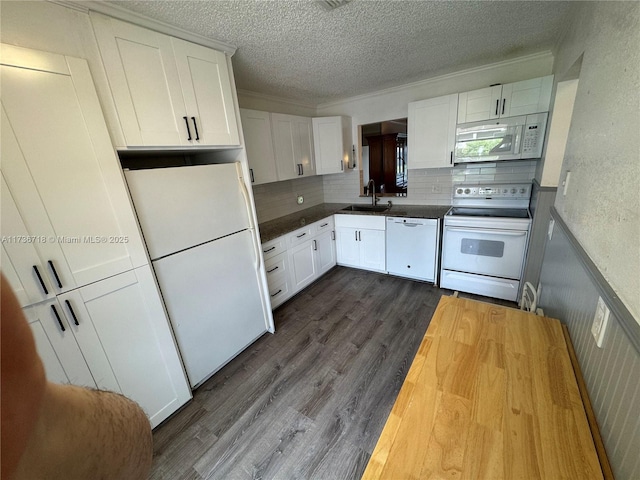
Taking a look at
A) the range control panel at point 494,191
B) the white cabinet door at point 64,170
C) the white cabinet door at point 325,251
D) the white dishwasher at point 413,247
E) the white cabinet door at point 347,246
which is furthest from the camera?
the white cabinet door at point 347,246

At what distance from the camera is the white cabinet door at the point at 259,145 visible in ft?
8.44

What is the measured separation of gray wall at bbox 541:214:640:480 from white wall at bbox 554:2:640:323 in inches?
2.8

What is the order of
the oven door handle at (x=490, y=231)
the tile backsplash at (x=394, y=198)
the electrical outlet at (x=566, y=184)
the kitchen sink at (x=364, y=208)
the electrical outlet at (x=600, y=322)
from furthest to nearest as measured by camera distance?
1. the kitchen sink at (x=364, y=208)
2. the tile backsplash at (x=394, y=198)
3. the oven door handle at (x=490, y=231)
4. the electrical outlet at (x=566, y=184)
5. the electrical outlet at (x=600, y=322)

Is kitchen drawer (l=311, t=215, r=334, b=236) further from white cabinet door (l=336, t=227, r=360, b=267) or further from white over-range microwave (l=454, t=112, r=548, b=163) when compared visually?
white over-range microwave (l=454, t=112, r=548, b=163)

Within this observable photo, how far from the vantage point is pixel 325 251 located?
11.5 feet

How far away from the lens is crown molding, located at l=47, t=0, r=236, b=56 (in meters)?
1.19

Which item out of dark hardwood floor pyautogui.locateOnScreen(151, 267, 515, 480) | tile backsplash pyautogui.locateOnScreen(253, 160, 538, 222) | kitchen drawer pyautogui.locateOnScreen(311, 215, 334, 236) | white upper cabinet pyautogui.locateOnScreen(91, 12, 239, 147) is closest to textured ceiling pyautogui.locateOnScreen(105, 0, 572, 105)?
white upper cabinet pyautogui.locateOnScreen(91, 12, 239, 147)

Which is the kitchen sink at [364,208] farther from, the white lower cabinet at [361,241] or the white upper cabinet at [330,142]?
the white upper cabinet at [330,142]

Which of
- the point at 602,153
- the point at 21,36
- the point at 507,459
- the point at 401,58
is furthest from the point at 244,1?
the point at 507,459

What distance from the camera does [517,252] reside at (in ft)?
8.05

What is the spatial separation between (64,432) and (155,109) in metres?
1.65

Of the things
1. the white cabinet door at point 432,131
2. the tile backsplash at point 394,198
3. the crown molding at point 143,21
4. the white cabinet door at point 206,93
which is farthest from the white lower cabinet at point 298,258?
the crown molding at point 143,21

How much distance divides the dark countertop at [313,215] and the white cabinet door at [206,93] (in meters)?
1.09

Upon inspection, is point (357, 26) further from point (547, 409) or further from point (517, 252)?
point (517, 252)
